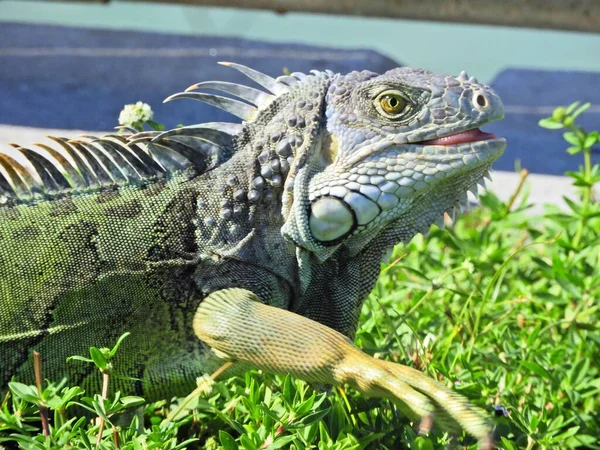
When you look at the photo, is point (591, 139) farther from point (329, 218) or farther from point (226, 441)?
point (226, 441)

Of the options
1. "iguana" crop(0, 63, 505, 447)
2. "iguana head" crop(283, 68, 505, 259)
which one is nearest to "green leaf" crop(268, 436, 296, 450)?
"iguana" crop(0, 63, 505, 447)

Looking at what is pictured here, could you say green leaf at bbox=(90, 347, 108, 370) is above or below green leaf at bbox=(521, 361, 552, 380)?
above

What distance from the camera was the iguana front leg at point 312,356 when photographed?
2.12 meters

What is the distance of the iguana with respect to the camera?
8.46 ft

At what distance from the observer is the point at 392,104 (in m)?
2.64

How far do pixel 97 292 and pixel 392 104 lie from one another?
3.20 ft

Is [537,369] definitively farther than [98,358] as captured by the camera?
Yes

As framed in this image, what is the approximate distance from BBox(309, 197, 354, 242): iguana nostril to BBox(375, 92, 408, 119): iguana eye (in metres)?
0.30

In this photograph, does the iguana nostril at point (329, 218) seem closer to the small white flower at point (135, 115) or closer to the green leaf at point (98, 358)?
the green leaf at point (98, 358)

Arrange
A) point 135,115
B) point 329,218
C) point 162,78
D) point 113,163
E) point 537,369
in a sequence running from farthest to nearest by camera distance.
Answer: point 162,78 < point 135,115 < point 537,369 < point 113,163 < point 329,218

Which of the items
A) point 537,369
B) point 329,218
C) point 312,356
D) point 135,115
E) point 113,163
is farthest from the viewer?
point 135,115

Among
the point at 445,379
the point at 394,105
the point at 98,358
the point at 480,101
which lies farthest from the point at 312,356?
the point at 480,101

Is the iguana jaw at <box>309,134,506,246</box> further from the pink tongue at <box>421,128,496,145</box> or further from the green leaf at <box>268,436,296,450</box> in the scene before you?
the green leaf at <box>268,436,296,450</box>

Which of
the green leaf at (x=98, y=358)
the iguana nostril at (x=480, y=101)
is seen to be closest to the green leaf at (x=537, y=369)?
the iguana nostril at (x=480, y=101)
